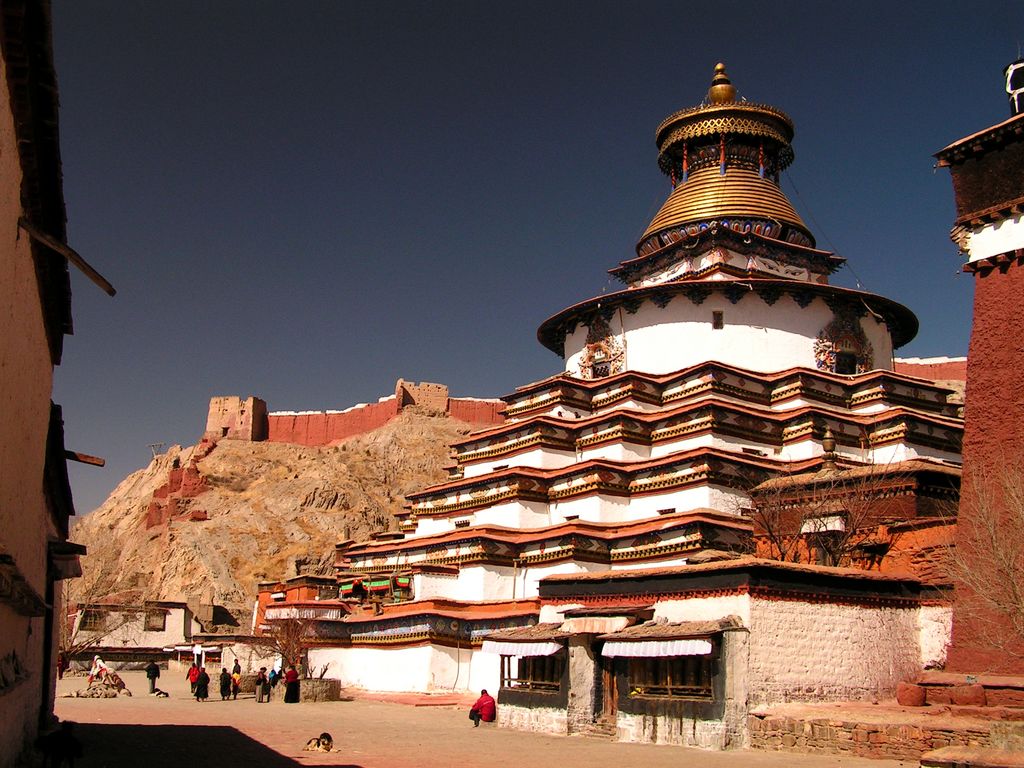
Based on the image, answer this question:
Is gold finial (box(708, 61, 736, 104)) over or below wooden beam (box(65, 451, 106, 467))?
over

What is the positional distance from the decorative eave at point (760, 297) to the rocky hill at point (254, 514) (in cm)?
3194

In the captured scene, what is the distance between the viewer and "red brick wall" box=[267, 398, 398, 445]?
86.6 meters

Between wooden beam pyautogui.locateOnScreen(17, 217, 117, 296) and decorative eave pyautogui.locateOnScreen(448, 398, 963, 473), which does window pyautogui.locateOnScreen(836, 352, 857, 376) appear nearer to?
→ decorative eave pyautogui.locateOnScreen(448, 398, 963, 473)

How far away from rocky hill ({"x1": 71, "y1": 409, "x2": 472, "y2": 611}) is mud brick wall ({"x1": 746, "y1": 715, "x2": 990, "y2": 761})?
163ft

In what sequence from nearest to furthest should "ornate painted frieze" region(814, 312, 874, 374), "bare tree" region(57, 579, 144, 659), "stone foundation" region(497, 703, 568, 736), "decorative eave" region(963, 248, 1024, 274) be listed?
"decorative eave" region(963, 248, 1024, 274)
"stone foundation" region(497, 703, 568, 736)
"ornate painted frieze" region(814, 312, 874, 374)
"bare tree" region(57, 579, 144, 659)

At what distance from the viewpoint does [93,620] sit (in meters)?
52.4

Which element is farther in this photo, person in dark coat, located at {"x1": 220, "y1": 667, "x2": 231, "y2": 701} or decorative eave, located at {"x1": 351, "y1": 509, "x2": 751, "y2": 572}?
person in dark coat, located at {"x1": 220, "y1": 667, "x2": 231, "y2": 701}

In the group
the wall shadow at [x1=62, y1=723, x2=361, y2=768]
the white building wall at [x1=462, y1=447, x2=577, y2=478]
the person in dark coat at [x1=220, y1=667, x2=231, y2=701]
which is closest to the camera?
the wall shadow at [x1=62, y1=723, x2=361, y2=768]

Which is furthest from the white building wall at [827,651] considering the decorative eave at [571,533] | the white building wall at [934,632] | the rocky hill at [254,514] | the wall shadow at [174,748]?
the rocky hill at [254,514]

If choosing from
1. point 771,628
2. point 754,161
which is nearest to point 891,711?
point 771,628

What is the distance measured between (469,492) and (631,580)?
16370 mm

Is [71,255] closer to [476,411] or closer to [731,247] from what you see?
[731,247]

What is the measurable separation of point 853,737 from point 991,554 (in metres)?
3.81

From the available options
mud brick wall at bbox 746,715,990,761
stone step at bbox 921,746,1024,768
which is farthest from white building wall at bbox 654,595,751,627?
stone step at bbox 921,746,1024,768
